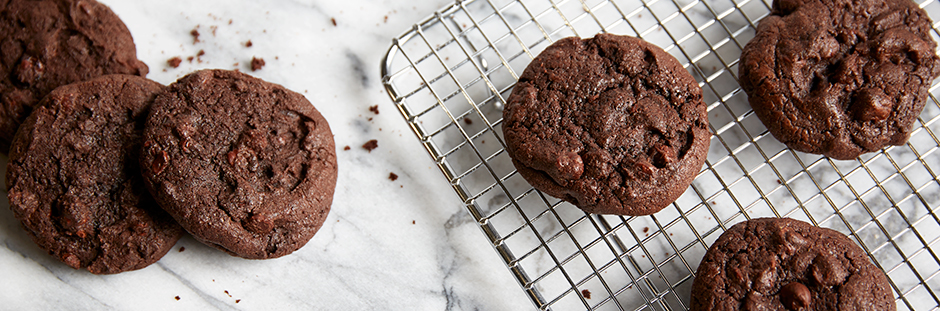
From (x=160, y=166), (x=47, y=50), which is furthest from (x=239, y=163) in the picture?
(x=47, y=50)

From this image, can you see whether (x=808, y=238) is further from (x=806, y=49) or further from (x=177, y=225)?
(x=177, y=225)

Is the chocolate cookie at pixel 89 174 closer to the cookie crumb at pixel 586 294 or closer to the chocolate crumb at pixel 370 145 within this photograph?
the chocolate crumb at pixel 370 145

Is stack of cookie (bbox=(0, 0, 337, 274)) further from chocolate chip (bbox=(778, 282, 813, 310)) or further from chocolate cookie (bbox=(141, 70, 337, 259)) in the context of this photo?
chocolate chip (bbox=(778, 282, 813, 310))

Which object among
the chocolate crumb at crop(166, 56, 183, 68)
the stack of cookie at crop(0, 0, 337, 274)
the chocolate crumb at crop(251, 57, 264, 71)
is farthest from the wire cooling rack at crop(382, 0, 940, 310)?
the chocolate crumb at crop(166, 56, 183, 68)

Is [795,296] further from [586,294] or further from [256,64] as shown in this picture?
[256,64]

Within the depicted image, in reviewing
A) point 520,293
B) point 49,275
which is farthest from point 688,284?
point 49,275

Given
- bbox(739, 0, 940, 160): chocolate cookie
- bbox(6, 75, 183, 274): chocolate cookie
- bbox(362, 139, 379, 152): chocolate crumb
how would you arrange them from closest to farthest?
bbox(6, 75, 183, 274): chocolate cookie < bbox(739, 0, 940, 160): chocolate cookie < bbox(362, 139, 379, 152): chocolate crumb
